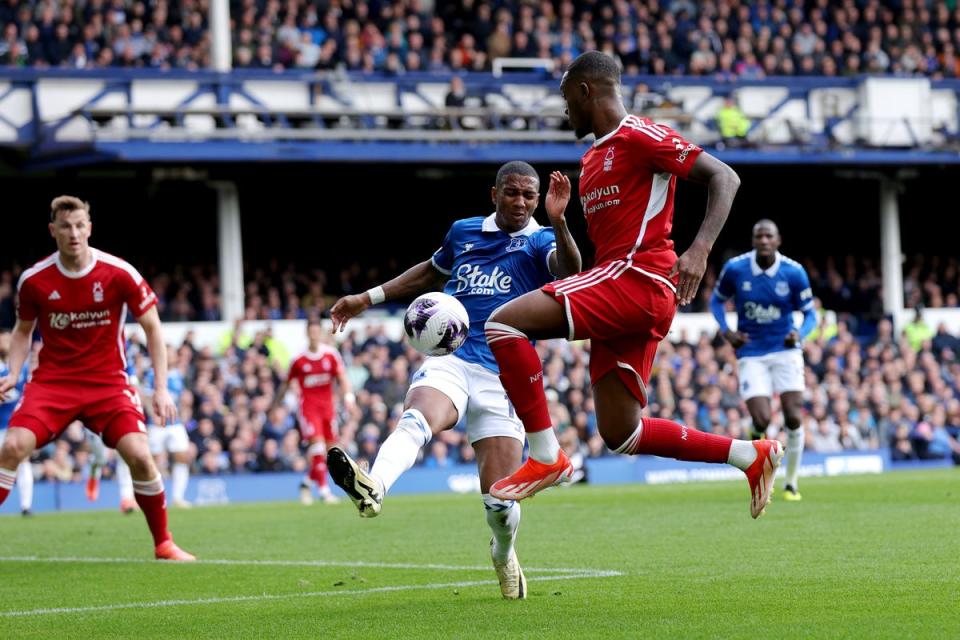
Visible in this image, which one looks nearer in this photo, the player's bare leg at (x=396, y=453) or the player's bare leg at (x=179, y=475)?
the player's bare leg at (x=396, y=453)

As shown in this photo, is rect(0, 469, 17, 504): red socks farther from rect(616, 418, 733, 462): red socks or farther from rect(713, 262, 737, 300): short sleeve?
rect(713, 262, 737, 300): short sleeve

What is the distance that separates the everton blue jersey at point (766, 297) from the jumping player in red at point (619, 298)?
8.48 meters

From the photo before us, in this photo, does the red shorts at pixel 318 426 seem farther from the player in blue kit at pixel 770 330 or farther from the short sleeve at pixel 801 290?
the short sleeve at pixel 801 290

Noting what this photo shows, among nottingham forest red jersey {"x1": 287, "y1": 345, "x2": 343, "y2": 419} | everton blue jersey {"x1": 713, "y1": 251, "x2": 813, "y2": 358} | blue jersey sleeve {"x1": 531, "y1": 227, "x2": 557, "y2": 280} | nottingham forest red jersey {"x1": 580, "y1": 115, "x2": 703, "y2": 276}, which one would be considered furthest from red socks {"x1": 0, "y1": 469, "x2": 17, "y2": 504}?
nottingham forest red jersey {"x1": 287, "y1": 345, "x2": 343, "y2": 419}

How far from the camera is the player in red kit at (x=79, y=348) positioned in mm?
11070

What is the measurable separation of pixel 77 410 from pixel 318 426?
10154 mm

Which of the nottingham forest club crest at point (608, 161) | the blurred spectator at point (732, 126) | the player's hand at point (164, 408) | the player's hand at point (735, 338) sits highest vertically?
the blurred spectator at point (732, 126)

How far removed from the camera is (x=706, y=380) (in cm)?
2823

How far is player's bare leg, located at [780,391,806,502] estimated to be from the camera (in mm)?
16750

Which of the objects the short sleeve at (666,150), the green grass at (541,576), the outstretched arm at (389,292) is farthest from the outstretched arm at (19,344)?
Result: the short sleeve at (666,150)

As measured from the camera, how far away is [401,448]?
8.27 meters

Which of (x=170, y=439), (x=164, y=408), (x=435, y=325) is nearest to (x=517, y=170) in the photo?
(x=435, y=325)

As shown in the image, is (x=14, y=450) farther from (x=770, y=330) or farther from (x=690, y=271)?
(x=770, y=330)

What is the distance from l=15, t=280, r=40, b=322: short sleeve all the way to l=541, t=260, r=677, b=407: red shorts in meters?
4.70
